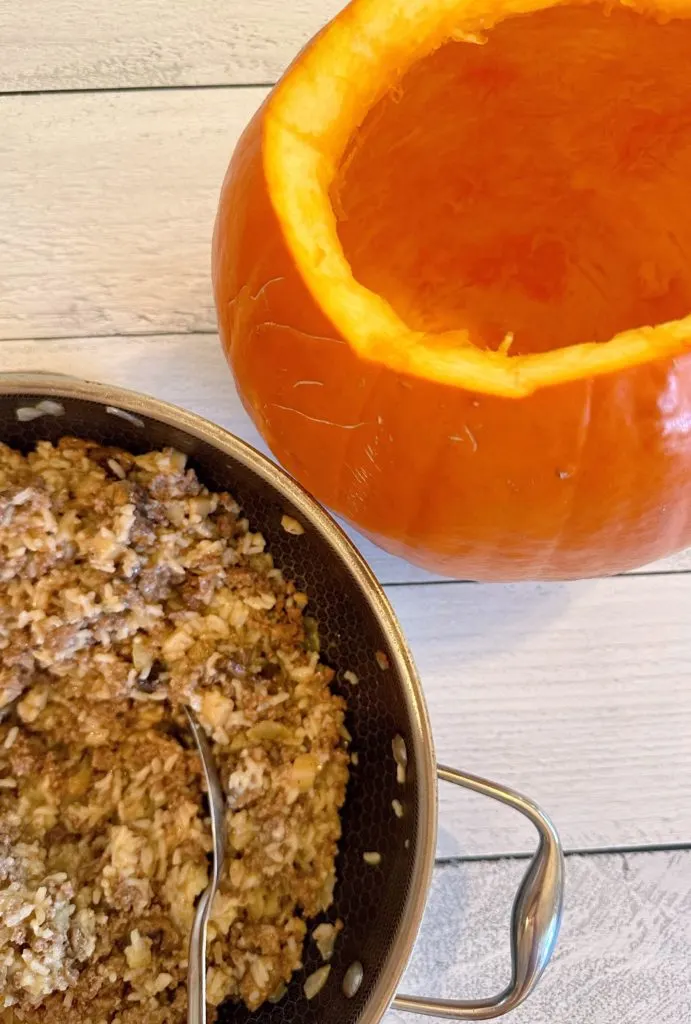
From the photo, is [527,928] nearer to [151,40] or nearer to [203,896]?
[203,896]

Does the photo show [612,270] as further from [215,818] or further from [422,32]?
[215,818]

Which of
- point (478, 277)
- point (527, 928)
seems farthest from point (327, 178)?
point (527, 928)

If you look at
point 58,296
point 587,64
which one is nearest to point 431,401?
point 587,64

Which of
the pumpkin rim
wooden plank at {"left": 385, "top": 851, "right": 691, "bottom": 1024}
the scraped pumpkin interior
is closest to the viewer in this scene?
the pumpkin rim

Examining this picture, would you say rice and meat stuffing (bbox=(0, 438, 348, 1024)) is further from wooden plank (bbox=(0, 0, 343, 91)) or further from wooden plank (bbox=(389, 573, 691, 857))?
wooden plank (bbox=(0, 0, 343, 91))

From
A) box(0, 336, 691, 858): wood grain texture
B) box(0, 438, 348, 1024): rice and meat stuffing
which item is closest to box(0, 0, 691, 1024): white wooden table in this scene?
box(0, 336, 691, 858): wood grain texture

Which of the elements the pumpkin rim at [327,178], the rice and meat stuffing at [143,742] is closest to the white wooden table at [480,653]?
the rice and meat stuffing at [143,742]
